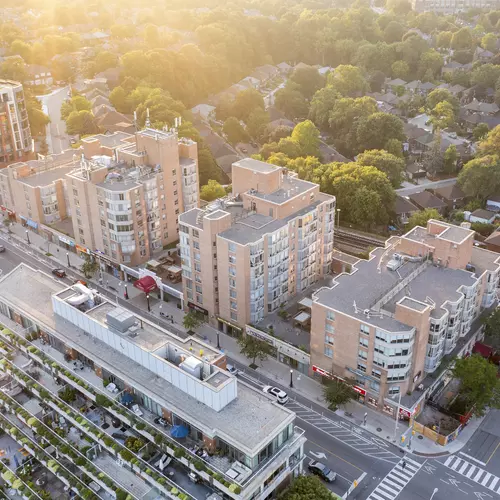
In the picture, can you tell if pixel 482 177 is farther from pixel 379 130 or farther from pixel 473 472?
pixel 473 472

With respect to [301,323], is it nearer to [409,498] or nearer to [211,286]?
[211,286]

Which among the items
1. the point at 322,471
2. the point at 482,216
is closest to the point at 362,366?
the point at 322,471

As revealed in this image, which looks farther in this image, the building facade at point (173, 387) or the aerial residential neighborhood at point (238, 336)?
the aerial residential neighborhood at point (238, 336)

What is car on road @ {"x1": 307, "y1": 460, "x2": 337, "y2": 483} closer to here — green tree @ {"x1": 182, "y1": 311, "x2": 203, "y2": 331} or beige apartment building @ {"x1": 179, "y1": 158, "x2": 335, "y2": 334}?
beige apartment building @ {"x1": 179, "y1": 158, "x2": 335, "y2": 334}

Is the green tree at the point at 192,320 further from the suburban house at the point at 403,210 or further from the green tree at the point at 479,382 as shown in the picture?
the suburban house at the point at 403,210

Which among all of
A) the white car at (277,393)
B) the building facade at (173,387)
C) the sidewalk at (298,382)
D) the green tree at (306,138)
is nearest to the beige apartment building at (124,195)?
the sidewalk at (298,382)

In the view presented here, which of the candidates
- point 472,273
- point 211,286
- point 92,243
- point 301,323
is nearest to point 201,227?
point 211,286

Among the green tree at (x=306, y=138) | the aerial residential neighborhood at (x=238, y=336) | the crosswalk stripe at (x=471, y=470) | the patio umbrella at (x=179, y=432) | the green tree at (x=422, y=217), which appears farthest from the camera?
the green tree at (x=306, y=138)
